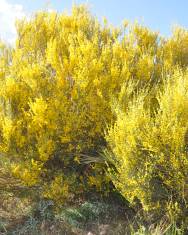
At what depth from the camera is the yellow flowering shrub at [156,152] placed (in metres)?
4.30

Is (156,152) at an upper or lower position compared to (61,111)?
lower

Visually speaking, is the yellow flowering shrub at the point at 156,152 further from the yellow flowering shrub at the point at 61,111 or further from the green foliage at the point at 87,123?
the yellow flowering shrub at the point at 61,111

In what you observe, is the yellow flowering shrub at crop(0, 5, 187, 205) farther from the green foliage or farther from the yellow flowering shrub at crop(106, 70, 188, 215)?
the yellow flowering shrub at crop(106, 70, 188, 215)

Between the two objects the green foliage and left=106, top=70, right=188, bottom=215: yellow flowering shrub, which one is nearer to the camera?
left=106, top=70, right=188, bottom=215: yellow flowering shrub

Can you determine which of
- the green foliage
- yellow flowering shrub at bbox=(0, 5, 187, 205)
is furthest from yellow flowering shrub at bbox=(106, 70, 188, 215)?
yellow flowering shrub at bbox=(0, 5, 187, 205)

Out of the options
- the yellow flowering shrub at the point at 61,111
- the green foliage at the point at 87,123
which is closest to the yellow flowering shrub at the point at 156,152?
the green foliage at the point at 87,123

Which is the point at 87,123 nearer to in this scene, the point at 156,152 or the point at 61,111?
the point at 61,111

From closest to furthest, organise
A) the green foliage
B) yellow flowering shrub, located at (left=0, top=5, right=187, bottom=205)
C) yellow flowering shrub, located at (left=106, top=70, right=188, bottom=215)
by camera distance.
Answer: yellow flowering shrub, located at (left=106, top=70, right=188, bottom=215), the green foliage, yellow flowering shrub, located at (left=0, top=5, right=187, bottom=205)

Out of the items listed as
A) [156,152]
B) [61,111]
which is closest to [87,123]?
[61,111]

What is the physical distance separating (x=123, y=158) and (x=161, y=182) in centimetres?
64

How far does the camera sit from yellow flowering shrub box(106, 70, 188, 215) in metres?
4.30

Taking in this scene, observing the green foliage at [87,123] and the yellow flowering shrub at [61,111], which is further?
the yellow flowering shrub at [61,111]

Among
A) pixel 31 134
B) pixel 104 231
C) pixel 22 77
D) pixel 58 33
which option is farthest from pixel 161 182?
pixel 58 33

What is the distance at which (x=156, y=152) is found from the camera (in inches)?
174
